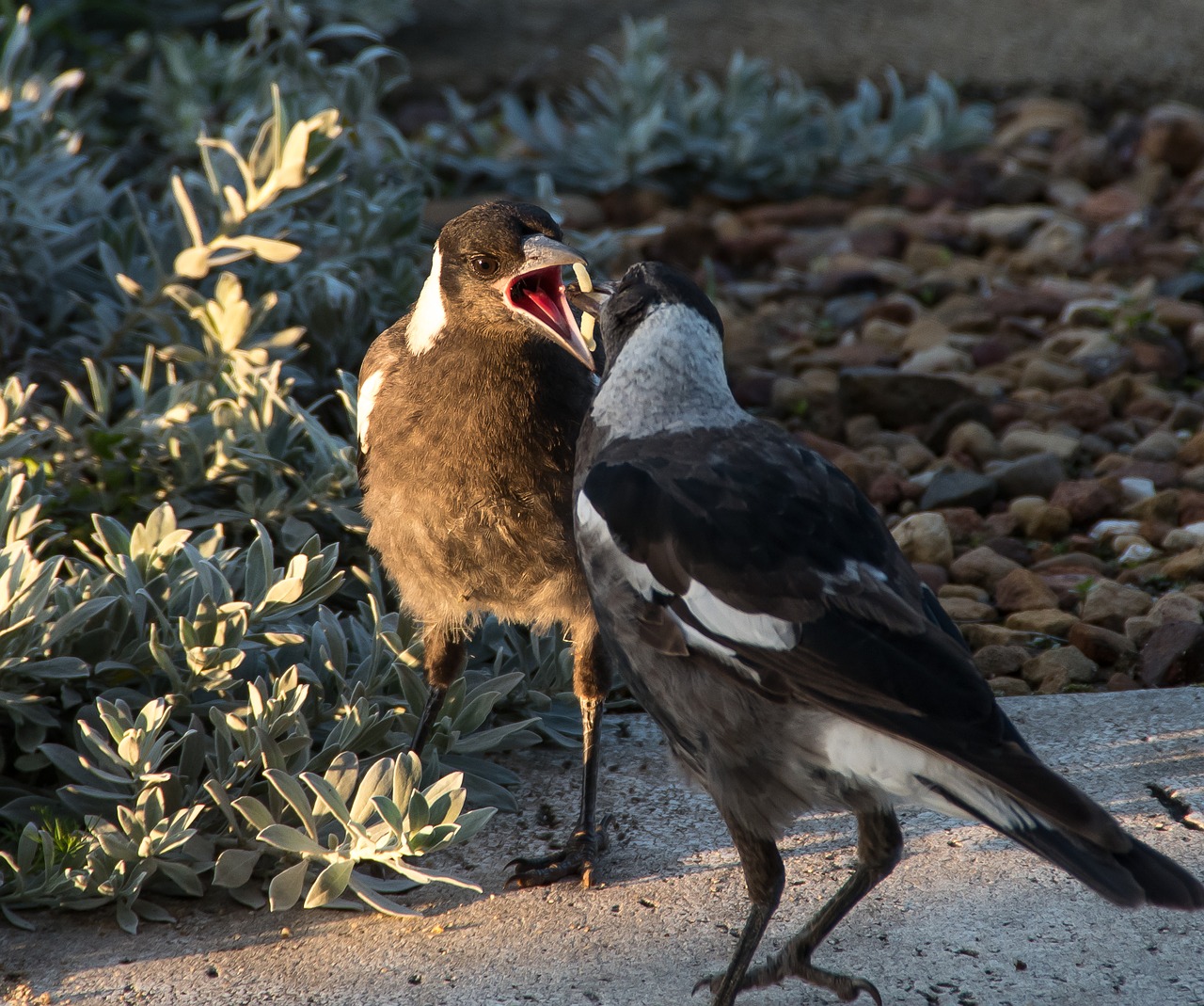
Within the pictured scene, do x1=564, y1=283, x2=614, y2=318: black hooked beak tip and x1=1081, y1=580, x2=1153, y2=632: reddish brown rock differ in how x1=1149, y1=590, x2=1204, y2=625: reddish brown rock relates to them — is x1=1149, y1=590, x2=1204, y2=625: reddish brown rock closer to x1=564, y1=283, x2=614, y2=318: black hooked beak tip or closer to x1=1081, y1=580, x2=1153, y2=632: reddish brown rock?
x1=1081, y1=580, x2=1153, y2=632: reddish brown rock

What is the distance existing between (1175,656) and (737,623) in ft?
5.46

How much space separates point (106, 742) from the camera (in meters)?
3.00

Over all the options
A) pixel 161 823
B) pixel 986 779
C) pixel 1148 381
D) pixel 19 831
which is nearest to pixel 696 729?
pixel 986 779

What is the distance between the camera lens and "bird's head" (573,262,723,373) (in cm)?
291

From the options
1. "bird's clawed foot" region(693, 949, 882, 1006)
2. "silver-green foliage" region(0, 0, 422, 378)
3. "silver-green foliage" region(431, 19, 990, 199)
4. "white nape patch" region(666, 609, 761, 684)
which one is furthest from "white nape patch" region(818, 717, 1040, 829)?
"silver-green foliage" region(431, 19, 990, 199)

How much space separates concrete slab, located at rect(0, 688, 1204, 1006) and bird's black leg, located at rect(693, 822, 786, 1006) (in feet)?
0.41

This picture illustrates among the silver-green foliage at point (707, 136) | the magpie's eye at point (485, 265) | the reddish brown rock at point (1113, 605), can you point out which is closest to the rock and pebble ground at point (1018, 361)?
the reddish brown rock at point (1113, 605)

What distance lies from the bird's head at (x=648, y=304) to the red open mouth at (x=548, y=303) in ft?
0.35

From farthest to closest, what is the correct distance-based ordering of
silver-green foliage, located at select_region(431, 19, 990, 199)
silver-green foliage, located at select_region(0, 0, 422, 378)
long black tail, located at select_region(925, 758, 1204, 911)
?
1. silver-green foliage, located at select_region(431, 19, 990, 199)
2. silver-green foliage, located at select_region(0, 0, 422, 378)
3. long black tail, located at select_region(925, 758, 1204, 911)

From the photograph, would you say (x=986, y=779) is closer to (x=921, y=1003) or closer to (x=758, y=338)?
(x=921, y=1003)

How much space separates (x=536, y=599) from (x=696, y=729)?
71cm

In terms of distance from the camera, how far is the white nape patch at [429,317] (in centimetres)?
331

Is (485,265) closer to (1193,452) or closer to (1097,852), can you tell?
(1097,852)

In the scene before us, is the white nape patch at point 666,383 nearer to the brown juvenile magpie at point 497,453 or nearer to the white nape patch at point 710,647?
the brown juvenile magpie at point 497,453
